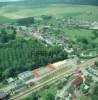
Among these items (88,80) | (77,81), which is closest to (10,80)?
(77,81)

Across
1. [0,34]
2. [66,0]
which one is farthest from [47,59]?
[66,0]

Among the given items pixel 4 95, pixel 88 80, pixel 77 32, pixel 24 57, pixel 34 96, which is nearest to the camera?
pixel 34 96

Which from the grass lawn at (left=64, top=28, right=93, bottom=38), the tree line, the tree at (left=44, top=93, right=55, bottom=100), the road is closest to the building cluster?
the road

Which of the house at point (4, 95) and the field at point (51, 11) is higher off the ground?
the field at point (51, 11)

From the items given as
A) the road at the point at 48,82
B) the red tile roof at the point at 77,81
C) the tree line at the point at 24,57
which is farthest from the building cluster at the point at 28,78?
the red tile roof at the point at 77,81

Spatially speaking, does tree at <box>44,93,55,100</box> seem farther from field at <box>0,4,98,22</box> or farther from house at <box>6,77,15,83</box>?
field at <box>0,4,98,22</box>

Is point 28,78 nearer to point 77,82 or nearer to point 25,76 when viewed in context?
point 25,76

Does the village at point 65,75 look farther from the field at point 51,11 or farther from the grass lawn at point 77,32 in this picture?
the field at point 51,11

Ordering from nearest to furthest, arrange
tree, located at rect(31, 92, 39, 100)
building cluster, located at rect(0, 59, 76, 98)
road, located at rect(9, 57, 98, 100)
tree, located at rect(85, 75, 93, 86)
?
tree, located at rect(31, 92, 39, 100) → road, located at rect(9, 57, 98, 100) → tree, located at rect(85, 75, 93, 86) → building cluster, located at rect(0, 59, 76, 98)
